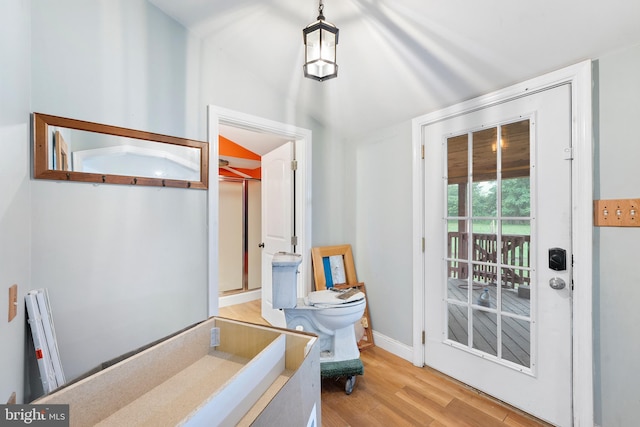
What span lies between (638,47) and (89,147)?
291cm

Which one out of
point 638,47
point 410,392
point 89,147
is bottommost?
point 410,392

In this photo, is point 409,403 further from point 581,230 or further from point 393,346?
point 581,230

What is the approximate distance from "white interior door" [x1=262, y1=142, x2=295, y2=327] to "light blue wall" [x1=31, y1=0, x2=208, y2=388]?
0.89 meters

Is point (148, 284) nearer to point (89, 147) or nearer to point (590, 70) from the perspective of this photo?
point (89, 147)

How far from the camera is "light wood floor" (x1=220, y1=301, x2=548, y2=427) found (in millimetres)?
1619

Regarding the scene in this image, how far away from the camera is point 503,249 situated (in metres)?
1.78

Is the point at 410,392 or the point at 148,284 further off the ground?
the point at 148,284

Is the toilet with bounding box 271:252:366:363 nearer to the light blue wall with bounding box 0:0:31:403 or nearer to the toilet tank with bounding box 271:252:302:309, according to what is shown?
the toilet tank with bounding box 271:252:302:309

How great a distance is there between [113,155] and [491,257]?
98.7 inches

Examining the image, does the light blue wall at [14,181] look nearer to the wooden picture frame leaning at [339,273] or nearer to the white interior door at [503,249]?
the wooden picture frame leaning at [339,273]

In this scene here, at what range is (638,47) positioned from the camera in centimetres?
130

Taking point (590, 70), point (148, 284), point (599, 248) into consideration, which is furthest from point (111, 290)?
A: point (590, 70)

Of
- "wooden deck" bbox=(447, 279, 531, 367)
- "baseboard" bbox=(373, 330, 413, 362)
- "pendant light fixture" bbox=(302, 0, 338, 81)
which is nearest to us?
"pendant light fixture" bbox=(302, 0, 338, 81)

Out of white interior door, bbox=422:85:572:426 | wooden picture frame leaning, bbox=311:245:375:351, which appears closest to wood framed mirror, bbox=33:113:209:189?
wooden picture frame leaning, bbox=311:245:375:351
